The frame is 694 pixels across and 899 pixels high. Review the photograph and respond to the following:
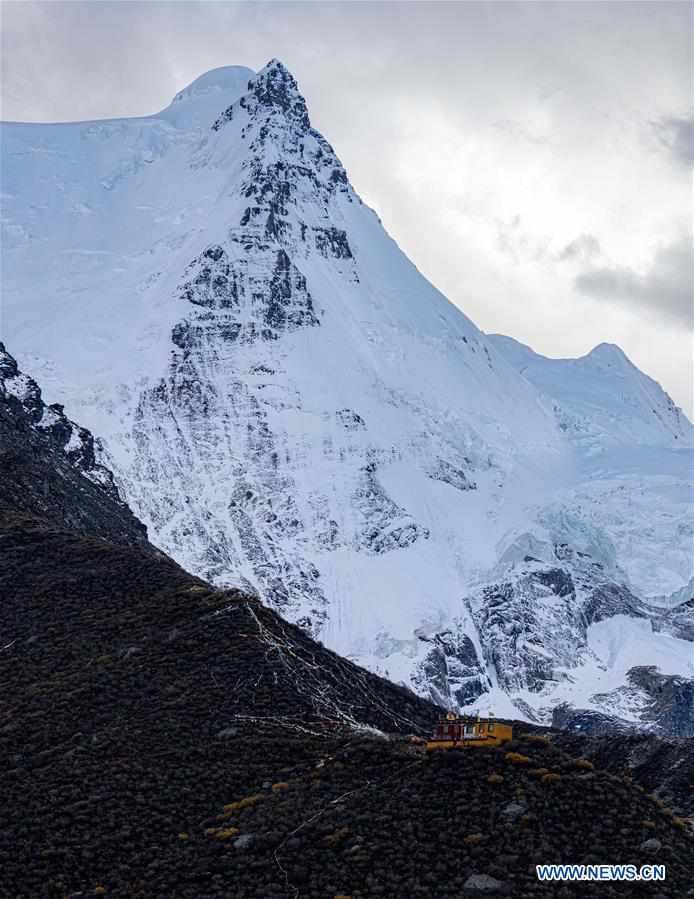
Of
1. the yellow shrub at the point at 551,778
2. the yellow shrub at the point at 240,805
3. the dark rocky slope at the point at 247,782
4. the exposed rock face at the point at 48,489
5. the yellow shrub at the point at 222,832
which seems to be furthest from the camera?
the exposed rock face at the point at 48,489

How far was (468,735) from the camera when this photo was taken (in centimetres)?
4547

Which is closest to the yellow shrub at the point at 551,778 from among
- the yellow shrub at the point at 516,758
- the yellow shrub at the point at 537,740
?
the yellow shrub at the point at 516,758

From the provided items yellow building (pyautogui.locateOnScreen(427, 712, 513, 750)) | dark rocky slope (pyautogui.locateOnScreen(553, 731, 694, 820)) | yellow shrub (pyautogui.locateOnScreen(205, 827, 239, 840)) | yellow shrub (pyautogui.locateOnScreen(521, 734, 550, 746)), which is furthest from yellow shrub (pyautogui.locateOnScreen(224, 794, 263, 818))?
dark rocky slope (pyautogui.locateOnScreen(553, 731, 694, 820))

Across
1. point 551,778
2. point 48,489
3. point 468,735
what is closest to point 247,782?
point 468,735

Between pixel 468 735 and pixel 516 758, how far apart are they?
2.57 metres

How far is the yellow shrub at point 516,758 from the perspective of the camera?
4300 centimetres

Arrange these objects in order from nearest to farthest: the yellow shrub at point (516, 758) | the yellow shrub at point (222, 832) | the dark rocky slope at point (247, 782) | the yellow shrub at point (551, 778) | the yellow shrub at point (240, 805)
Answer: the dark rocky slope at point (247, 782)
the yellow shrub at point (551, 778)
the yellow shrub at point (222, 832)
the yellow shrub at point (516, 758)
the yellow shrub at point (240, 805)

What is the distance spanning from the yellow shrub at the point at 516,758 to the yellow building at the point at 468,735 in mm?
1230

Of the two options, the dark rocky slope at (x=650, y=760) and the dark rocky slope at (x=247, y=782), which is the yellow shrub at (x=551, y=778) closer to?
the dark rocky slope at (x=247, y=782)

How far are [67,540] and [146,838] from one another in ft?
107

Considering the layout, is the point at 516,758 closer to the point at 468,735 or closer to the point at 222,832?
the point at 468,735

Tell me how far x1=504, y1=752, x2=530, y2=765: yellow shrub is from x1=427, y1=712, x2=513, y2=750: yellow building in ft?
4.03

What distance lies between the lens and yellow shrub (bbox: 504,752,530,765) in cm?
4300

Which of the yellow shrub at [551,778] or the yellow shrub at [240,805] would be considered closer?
the yellow shrub at [551,778]
